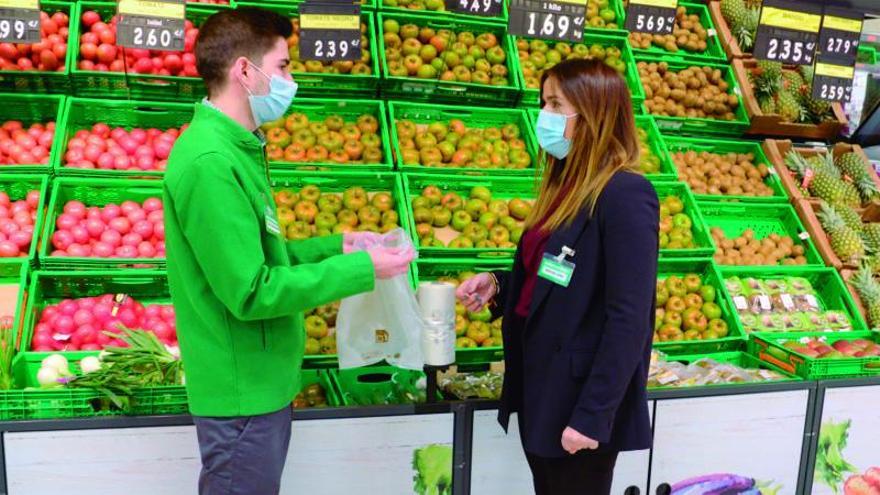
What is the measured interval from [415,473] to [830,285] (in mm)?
3011

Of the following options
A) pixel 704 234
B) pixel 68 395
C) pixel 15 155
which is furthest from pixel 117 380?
pixel 704 234

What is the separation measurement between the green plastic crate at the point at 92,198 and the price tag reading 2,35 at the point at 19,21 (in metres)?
0.70

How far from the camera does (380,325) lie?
8.66ft

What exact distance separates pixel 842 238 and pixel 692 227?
1.05 m

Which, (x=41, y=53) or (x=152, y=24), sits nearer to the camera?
(x=152, y=24)

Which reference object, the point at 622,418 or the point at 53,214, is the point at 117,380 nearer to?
the point at 53,214

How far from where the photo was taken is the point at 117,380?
8.91 ft

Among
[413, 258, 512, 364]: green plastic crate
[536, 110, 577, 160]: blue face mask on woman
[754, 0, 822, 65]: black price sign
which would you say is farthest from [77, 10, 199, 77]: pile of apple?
[754, 0, 822, 65]: black price sign

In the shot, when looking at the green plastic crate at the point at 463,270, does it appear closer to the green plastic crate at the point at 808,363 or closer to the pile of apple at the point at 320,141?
the pile of apple at the point at 320,141

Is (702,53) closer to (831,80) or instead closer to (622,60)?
(622,60)

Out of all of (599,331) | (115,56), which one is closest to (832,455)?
(599,331)

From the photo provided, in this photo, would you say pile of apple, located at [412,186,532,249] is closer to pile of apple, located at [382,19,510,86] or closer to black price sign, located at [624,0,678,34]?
pile of apple, located at [382,19,510,86]

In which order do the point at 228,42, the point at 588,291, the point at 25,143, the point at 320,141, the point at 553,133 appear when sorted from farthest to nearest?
the point at 320,141, the point at 25,143, the point at 553,133, the point at 588,291, the point at 228,42

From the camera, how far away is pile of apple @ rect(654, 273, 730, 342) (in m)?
4.00
